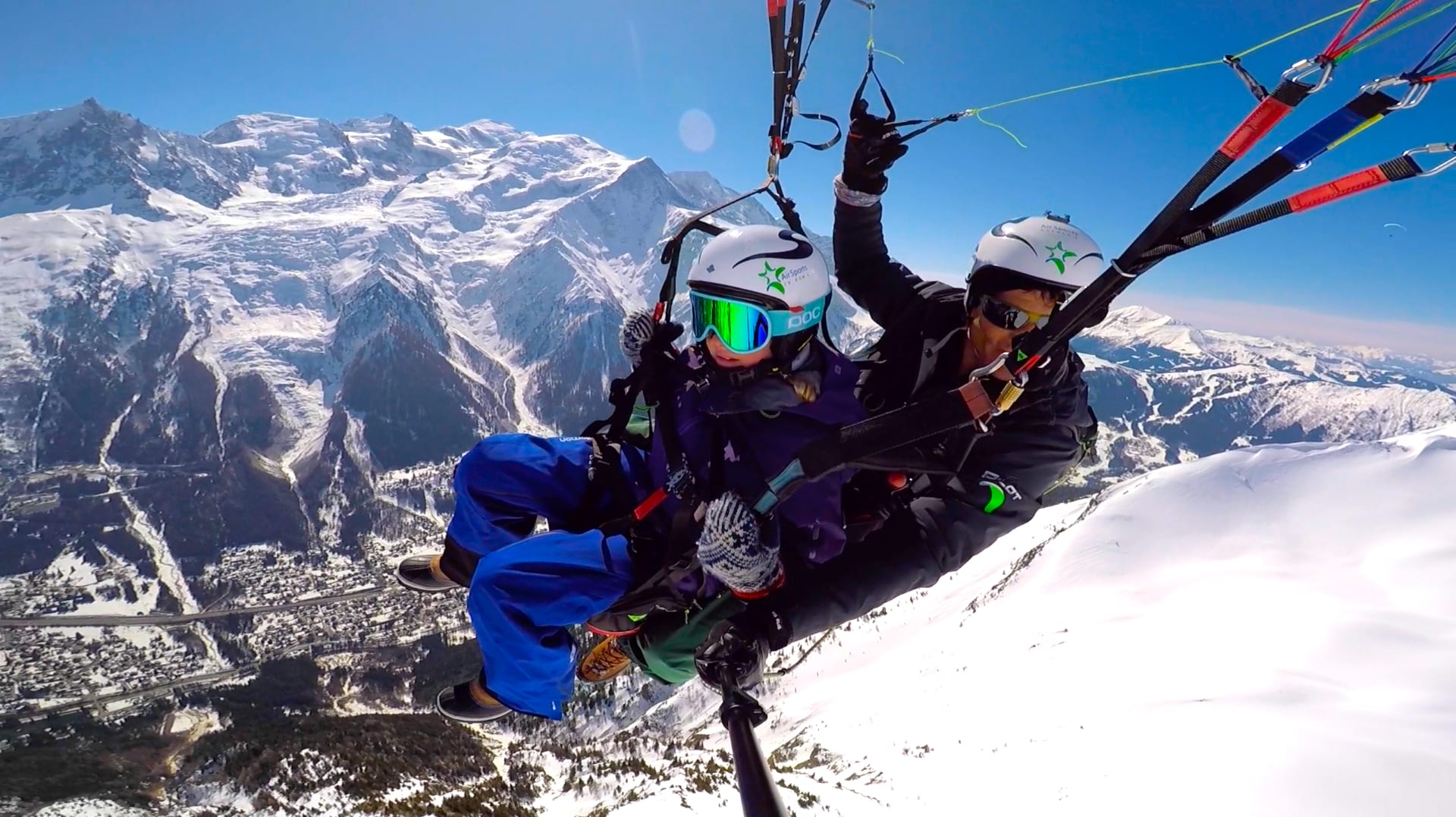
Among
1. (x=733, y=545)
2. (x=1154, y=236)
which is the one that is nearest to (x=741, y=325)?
(x=733, y=545)

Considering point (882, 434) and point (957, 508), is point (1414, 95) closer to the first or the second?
point (882, 434)

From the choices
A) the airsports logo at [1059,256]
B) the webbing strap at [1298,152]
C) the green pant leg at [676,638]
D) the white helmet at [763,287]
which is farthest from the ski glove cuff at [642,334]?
the webbing strap at [1298,152]

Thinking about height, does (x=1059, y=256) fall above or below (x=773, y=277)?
below

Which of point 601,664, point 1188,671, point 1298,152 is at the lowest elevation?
point 1188,671

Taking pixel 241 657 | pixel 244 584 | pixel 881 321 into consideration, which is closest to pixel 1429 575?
pixel 881 321

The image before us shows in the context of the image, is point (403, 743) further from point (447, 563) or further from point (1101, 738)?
point (447, 563)

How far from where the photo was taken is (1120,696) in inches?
792

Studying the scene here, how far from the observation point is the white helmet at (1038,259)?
15.0 ft

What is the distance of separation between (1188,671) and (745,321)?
2360cm

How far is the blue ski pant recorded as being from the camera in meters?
4.49

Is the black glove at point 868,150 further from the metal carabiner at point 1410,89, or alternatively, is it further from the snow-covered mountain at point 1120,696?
the snow-covered mountain at point 1120,696

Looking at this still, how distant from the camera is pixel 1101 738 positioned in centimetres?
1628

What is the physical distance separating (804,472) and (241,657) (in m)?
178

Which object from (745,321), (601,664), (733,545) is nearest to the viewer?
(733,545)
